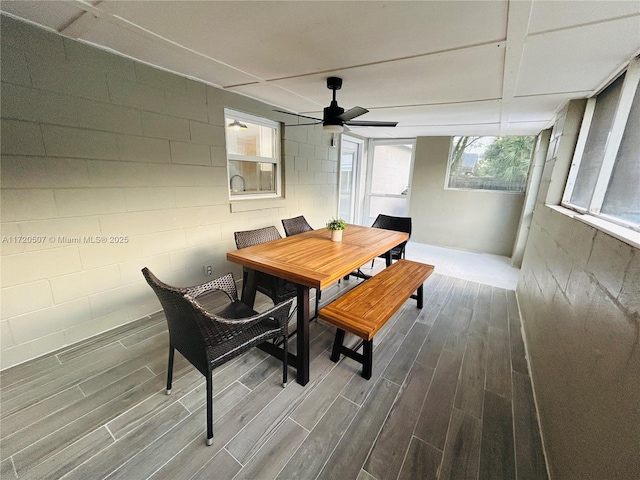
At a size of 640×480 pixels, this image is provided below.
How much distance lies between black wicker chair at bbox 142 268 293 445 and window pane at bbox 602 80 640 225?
1.91 meters

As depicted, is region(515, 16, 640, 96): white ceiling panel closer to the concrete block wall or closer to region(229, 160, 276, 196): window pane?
the concrete block wall

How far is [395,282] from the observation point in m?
2.38

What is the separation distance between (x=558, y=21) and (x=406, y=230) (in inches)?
98.8

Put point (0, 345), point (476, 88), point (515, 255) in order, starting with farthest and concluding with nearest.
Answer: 1. point (515, 255)
2. point (476, 88)
3. point (0, 345)

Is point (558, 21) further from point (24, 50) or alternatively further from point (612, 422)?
Answer: point (24, 50)

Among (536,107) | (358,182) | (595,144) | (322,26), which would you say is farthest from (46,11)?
(358,182)

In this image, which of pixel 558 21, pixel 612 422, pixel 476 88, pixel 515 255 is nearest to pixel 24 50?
pixel 558 21

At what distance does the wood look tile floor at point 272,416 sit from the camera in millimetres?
1272

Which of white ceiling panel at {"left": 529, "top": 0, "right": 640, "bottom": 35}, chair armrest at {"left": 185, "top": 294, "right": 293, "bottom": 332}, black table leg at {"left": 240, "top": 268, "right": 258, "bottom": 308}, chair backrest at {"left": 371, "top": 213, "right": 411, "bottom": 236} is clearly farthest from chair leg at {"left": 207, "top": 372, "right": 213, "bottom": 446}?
chair backrest at {"left": 371, "top": 213, "right": 411, "bottom": 236}

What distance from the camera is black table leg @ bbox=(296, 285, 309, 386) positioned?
1.71m

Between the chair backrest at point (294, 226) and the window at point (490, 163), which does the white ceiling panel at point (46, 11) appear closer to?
the chair backrest at point (294, 226)

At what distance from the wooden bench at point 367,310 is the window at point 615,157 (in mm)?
1323

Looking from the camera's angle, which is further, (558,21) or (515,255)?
(515,255)

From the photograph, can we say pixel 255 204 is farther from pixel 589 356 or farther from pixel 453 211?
pixel 453 211
